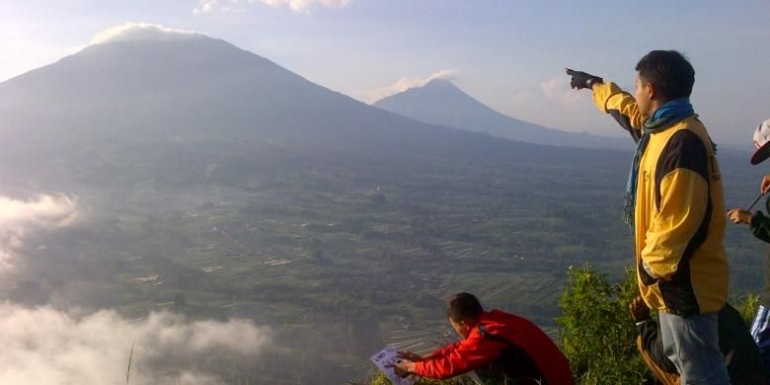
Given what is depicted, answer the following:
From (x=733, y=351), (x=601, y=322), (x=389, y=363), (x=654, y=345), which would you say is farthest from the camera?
(x=389, y=363)

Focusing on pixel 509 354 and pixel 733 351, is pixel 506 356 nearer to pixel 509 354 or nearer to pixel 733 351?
pixel 509 354

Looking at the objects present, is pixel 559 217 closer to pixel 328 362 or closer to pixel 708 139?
pixel 328 362

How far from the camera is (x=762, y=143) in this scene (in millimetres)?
3672

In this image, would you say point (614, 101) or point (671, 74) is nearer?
point (671, 74)

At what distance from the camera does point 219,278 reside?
87750 mm

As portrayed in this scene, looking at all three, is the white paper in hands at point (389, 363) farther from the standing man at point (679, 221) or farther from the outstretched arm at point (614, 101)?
the outstretched arm at point (614, 101)

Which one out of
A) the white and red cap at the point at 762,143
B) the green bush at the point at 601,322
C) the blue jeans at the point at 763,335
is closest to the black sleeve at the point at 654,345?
the blue jeans at the point at 763,335

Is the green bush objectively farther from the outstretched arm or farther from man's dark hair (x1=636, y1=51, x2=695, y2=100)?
man's dark hair (x1=636, y1=51, x2=695, y2=100)

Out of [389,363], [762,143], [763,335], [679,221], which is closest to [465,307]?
[389,363]

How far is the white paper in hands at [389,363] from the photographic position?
4.46 metres

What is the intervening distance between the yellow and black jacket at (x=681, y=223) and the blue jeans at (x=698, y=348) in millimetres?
71

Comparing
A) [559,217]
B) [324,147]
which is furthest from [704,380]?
[324,147]

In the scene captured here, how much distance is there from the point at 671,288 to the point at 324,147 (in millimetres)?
183586

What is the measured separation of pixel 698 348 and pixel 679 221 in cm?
68
